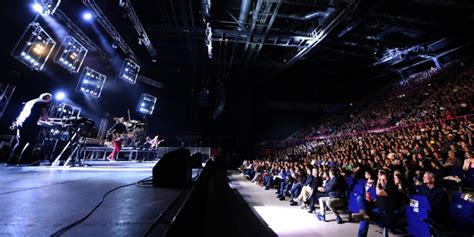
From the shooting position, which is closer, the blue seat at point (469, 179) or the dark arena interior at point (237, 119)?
the dark arena interior at point (237, 119)

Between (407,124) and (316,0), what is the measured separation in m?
6.43

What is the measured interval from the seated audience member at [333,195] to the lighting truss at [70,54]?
8.73m

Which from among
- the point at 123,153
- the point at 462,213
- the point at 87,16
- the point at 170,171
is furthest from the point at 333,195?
the point at 123,153

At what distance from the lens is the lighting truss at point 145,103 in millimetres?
13707

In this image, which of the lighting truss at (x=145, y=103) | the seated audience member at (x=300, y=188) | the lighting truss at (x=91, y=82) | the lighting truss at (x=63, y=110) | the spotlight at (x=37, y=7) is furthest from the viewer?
the lighting truss at (x=145, y=103)

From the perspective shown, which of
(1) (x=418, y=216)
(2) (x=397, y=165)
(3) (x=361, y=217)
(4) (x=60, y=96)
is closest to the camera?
(1) (x=418, y=216)

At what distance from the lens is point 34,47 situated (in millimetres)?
6535

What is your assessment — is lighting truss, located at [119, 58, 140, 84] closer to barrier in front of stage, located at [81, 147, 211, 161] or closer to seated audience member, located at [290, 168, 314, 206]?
barrier in front of stage, located at [81, 147, 211, 161]

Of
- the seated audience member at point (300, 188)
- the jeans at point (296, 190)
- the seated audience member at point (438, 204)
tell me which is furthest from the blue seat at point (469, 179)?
the jeans at point (296, 190)

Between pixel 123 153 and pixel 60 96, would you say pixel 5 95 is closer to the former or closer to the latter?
pixel 60 96

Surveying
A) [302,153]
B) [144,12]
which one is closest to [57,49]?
[144,12]

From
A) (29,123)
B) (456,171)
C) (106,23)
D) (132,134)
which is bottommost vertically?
(456,171)

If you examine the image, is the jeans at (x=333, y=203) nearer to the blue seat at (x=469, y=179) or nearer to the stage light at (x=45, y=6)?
the blue seat at (x=469, y=179)

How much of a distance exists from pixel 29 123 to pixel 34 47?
378cm
